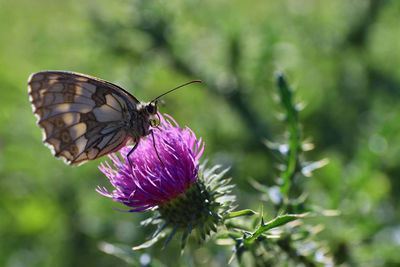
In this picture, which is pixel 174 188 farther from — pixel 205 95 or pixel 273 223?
pixel 205 95

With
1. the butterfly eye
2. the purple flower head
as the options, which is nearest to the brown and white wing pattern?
the butterfly eye

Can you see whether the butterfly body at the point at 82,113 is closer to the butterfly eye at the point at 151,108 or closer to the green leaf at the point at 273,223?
the butterfly eye at the point at 151,108

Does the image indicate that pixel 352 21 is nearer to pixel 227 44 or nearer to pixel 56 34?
pixel 227 44

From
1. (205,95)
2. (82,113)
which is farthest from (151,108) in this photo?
(205,95)

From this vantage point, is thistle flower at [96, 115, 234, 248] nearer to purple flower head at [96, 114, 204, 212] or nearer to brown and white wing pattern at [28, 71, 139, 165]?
purple flower head at [96, 114, 204, 212]

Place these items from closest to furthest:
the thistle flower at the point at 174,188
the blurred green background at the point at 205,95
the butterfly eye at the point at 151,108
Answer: the thistle flower at the point at 174,188 < the butterfly eye at the point at 151,108 < the blurred green background at the point at 205,95

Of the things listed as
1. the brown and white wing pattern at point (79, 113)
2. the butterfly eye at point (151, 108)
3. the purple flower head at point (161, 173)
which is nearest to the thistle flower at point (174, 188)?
the purple flower head at point (161, 173)
